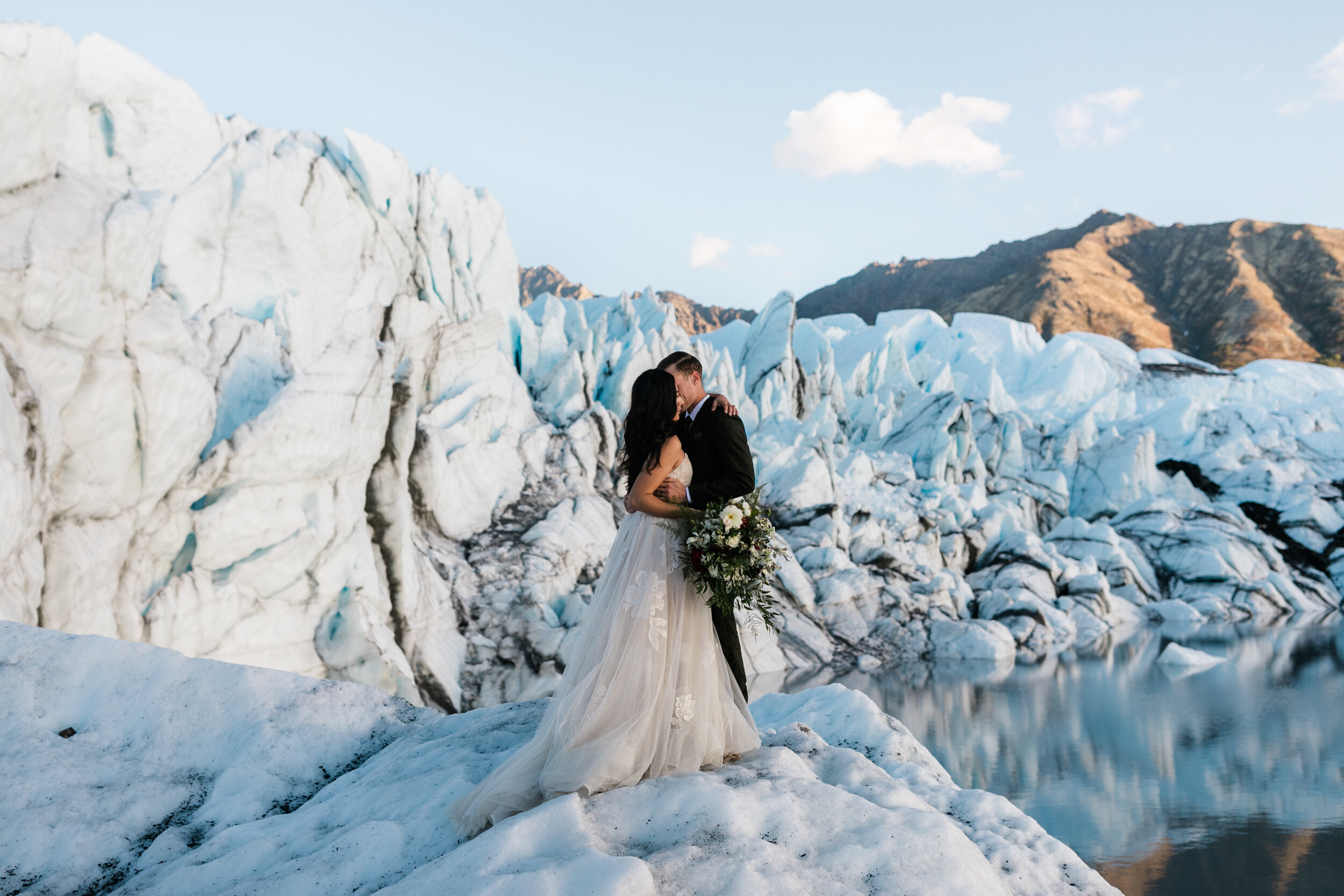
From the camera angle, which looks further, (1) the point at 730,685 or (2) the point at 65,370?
(2) the point at 65,370

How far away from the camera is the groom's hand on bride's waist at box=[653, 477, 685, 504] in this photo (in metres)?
3.43

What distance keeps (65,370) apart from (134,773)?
6289mm

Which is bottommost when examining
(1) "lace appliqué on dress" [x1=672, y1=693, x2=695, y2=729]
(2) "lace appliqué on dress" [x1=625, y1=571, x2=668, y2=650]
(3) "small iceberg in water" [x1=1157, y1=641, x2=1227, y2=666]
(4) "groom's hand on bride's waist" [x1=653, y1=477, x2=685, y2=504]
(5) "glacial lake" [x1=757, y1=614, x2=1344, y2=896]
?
(3) "small iceberg in water" [x1=1157, y1=641, x2=1227, y2=666]

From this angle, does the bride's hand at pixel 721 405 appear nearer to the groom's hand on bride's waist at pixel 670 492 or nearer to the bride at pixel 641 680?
the bride at pixel 641 680

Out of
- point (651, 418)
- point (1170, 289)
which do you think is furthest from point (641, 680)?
point (1170, 289)

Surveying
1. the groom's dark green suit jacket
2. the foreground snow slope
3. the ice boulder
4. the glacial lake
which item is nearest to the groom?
the groom's dark green suit jacket

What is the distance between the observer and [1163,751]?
14289 millimetres

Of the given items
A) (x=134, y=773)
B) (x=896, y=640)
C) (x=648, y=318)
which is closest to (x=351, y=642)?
(x=134, y=773)

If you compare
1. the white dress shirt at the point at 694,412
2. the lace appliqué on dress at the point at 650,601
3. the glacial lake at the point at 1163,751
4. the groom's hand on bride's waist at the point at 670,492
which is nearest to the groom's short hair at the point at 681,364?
the white dress shirt at the point at 694,412

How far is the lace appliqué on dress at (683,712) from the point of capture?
3201 millimetres

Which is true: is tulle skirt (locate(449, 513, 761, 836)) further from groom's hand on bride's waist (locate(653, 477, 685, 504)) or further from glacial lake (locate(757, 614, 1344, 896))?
glacial lake (locate(757, 614, 1344, 896))

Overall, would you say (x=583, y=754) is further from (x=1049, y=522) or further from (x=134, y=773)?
(x=1049, y=522)

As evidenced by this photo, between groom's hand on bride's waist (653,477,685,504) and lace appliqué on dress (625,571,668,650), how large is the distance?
337mm

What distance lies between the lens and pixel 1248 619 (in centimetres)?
2792
